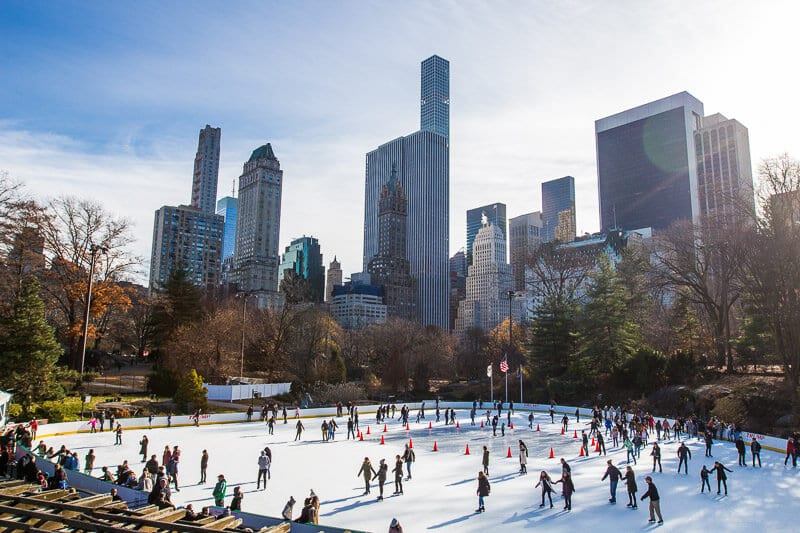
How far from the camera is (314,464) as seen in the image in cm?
2341

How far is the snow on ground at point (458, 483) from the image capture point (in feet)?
50.7

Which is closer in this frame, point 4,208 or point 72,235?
point 4,208

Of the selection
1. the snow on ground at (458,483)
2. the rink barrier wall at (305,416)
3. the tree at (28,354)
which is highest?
the tree at (28,354)

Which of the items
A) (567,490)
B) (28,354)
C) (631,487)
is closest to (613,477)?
(631,487)

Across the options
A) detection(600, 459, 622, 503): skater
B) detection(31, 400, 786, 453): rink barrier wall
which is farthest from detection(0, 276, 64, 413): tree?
detection(600, 459, 622, 503): skater

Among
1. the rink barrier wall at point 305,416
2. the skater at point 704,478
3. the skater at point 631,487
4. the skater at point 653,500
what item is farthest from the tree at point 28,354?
the skater at point 704,478

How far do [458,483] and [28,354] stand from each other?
28.3m

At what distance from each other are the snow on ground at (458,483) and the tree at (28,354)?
21.1 feet

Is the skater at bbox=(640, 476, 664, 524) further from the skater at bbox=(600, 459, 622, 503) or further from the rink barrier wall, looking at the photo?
the rink barrier wall

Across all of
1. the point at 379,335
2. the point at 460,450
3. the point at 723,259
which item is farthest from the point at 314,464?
the point at 379,335

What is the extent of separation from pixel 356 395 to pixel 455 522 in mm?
37820

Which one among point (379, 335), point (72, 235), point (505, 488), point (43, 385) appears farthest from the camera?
point (379, 335)

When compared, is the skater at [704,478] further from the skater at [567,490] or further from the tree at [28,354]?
the tree at [28,354]

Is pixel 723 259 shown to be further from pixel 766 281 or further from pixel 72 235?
pixel 72 235
